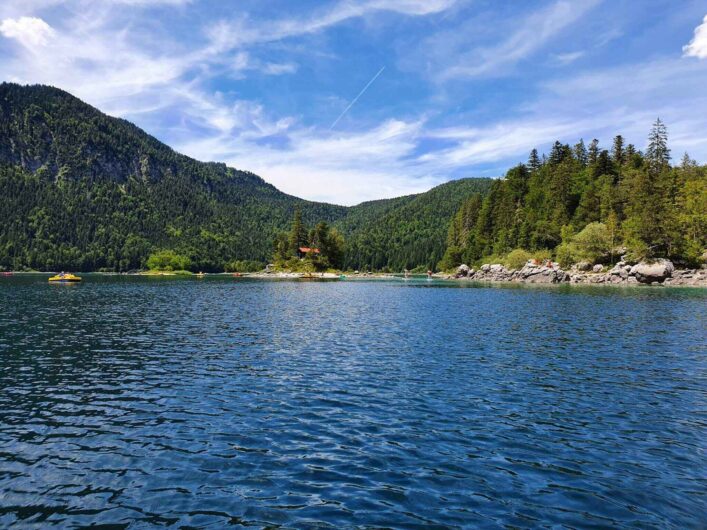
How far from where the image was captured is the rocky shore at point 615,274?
12022cm

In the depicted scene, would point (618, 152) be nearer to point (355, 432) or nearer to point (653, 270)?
point (653, 270)

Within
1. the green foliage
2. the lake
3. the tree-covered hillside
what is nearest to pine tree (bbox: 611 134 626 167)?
the tree-covered hillside

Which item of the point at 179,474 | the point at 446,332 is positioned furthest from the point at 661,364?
the point at 179,474

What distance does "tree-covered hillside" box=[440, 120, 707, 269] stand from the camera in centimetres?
12744

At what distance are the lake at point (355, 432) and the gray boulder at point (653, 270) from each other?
100027mm

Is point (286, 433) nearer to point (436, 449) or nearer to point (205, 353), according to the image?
point (436, 449)

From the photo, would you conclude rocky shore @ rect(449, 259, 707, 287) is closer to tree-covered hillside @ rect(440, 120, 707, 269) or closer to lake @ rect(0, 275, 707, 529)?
tree-covered hillside @ rect(440, 120, 707, 269)

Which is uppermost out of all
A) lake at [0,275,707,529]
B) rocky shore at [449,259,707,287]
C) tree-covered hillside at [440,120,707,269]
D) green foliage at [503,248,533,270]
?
tree-covered hillside at [440,120,707,269]

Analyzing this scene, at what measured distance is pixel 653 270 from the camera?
122312 mm

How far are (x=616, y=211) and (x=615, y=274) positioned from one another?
37.0m

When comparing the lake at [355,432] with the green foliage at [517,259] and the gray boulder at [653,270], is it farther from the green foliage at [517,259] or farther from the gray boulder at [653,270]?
the green foliage at [517,259]

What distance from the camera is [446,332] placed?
4384cm

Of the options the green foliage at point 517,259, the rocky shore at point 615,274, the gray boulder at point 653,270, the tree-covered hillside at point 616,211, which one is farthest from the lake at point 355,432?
the green foliage at point 517,259

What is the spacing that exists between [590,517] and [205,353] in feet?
94.3
